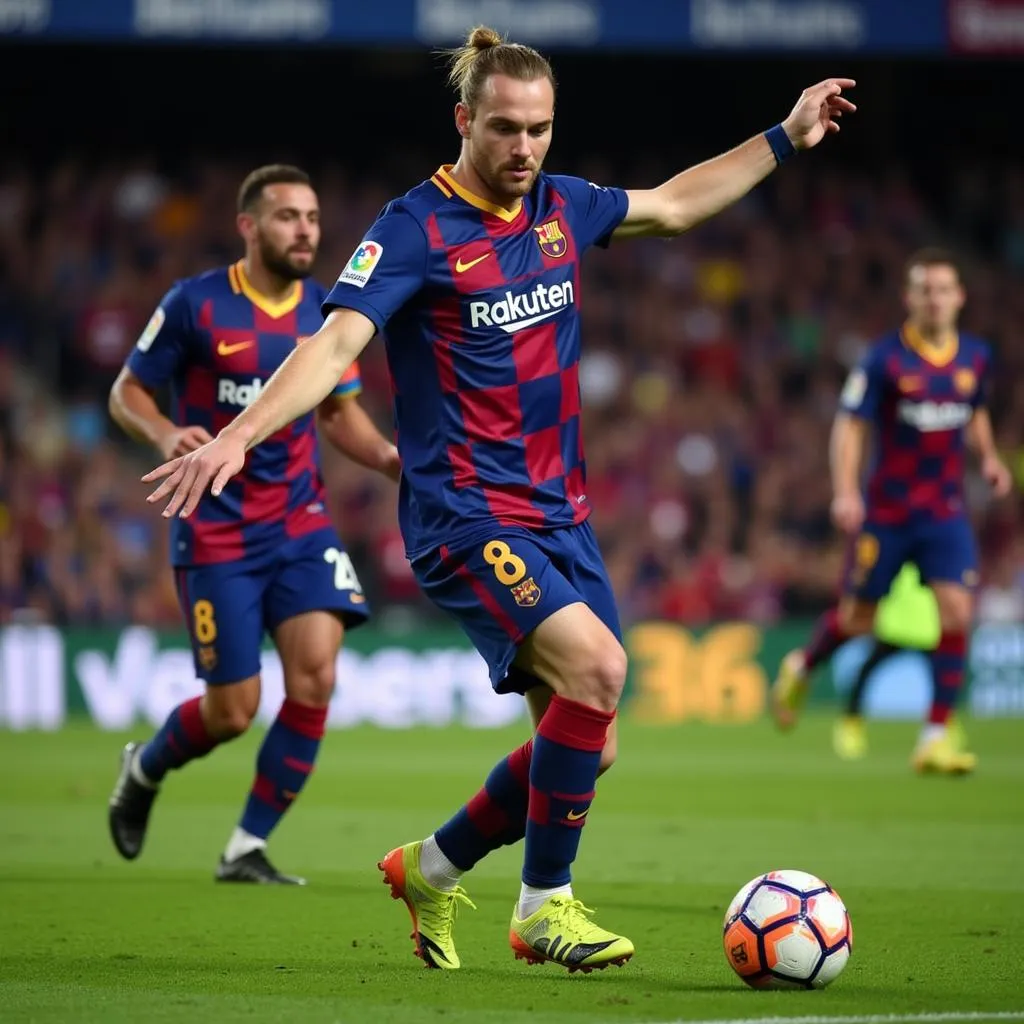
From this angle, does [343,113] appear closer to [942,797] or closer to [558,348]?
[942,797]

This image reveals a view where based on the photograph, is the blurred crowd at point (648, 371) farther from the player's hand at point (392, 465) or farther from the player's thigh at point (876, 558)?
the player's hand at point (392, 465)

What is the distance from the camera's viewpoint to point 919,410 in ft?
39.7

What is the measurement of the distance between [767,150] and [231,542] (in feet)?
9.53

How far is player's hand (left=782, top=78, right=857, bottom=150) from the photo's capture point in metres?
5.82

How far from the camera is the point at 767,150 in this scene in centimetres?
589

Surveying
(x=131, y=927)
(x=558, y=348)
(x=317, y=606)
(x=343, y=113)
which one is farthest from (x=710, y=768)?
(x=343, y=113)

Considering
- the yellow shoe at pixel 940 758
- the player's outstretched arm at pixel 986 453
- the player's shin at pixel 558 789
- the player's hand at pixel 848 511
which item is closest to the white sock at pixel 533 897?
the player's shin at pixel 558 789

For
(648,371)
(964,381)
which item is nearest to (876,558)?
(964,381)

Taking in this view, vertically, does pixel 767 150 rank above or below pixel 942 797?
above

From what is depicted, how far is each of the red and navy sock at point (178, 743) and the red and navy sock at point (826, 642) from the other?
5.88m

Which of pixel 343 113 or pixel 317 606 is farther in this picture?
pixel 343 113

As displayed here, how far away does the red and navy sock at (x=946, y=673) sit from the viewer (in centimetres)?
1192

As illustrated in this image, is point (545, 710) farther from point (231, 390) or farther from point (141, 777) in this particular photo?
point (141, 777)

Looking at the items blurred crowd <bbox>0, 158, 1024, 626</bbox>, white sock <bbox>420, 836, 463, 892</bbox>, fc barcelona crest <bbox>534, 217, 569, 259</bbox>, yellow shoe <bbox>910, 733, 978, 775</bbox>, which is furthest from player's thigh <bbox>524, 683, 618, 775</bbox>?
blurred crowd <bbox>0, 158, 1024, 626</bbox>
